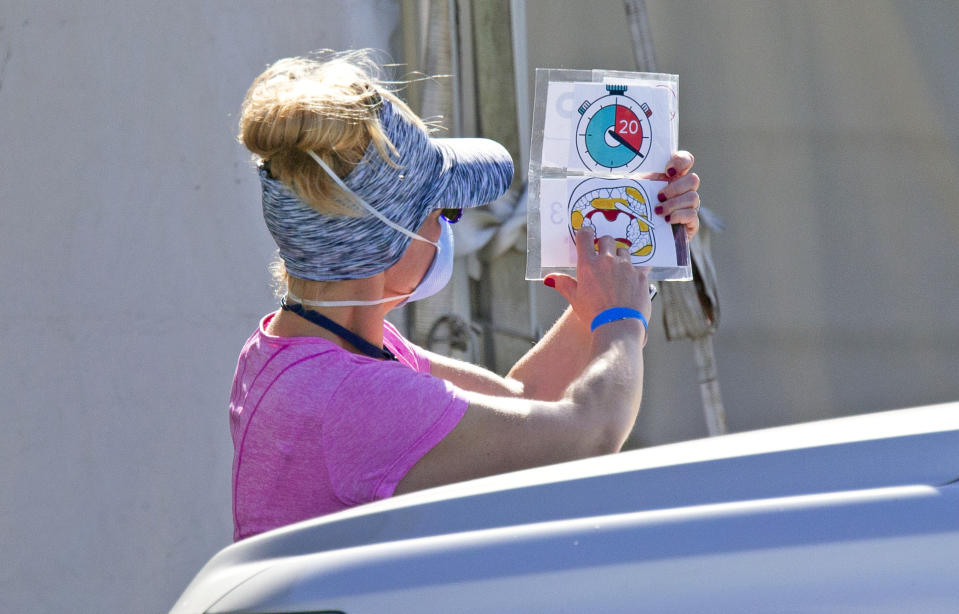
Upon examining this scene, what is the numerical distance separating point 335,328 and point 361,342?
0.05 meters

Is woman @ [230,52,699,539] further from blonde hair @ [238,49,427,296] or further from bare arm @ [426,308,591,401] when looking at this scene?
bare arm @ [426,308,591,401]

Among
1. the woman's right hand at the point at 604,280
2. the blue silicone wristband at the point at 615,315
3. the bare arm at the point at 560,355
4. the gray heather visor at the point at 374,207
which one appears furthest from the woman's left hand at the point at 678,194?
the gray heather visor at the point at 374,207

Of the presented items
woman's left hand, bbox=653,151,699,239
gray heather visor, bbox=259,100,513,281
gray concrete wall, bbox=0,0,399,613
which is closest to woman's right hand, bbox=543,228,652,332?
woman's left hand, bbox=653,151,699,239

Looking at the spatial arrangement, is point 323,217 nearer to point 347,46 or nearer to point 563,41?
point 347,46

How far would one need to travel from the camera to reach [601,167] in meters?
1.82

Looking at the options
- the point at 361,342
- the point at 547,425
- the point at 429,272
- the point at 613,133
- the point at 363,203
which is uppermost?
the point at 613,133

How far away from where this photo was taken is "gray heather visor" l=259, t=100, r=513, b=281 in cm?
151

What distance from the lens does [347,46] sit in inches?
126

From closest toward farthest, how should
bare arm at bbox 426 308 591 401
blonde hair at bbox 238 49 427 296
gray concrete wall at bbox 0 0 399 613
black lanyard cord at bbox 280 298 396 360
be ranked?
blonde hair at bbox 238 49 427 296 → black lanyard cord at bbox 280 298 396 360 → bare arm at bbox 426 308 591 401 → gray concrete wall at bbox 0 0 399 613

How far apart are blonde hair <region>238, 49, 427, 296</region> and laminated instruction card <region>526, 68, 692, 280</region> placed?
376 mm

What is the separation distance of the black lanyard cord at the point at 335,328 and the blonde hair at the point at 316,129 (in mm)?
185

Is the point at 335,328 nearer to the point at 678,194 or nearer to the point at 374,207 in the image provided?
the point at 374,207

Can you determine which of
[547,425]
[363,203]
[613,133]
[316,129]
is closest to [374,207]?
[363,203]

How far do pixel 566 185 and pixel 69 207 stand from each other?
1.85 m
